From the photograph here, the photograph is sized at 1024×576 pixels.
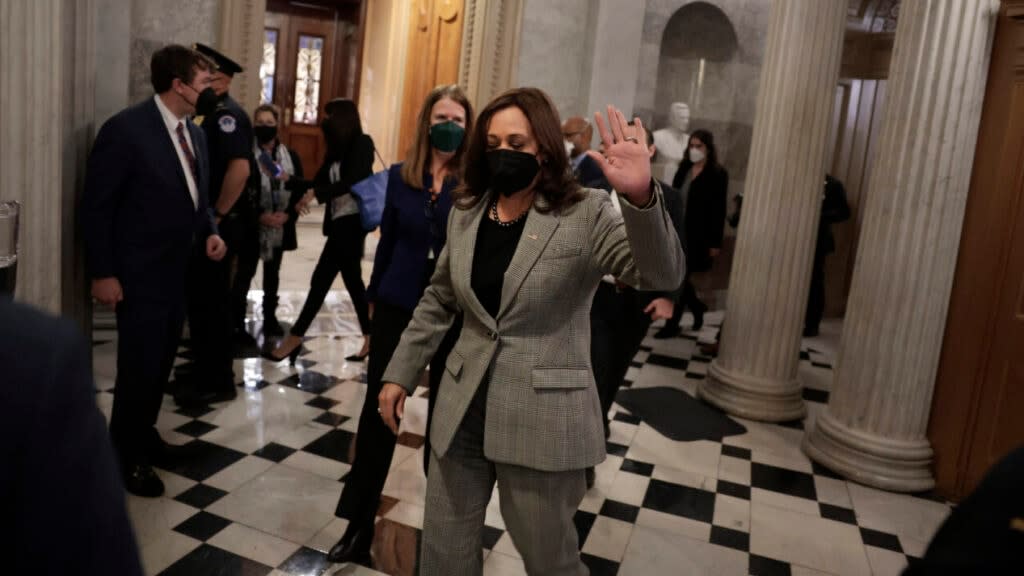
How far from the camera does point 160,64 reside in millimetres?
3488

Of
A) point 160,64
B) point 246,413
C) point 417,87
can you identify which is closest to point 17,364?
point 160,64

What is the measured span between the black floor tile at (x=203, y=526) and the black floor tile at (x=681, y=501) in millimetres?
1905

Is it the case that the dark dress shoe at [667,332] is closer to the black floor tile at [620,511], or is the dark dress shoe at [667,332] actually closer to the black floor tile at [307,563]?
the black floor tile at [620,511]

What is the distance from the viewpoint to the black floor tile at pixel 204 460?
3.81 metres

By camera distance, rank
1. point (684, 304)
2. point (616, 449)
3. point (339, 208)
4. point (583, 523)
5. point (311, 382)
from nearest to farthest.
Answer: point (583, 523)
point (616, 449)
point (311, 382)
point (339, 208)
point (684, 304)

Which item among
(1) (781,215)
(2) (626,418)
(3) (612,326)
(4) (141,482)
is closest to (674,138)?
(1) (781,215)

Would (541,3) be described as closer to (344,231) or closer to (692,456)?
(344,231)

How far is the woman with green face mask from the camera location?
3.03m

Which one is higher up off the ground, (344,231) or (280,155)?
(280,155)

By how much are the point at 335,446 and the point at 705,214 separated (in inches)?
163

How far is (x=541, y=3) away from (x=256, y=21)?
2879 millimetres

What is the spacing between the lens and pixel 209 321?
468cm

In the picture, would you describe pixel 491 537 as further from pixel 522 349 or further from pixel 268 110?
pixel 268 110

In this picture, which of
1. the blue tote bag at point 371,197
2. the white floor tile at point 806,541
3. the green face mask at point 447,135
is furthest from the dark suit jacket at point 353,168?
the white floor tile at point 806,541
